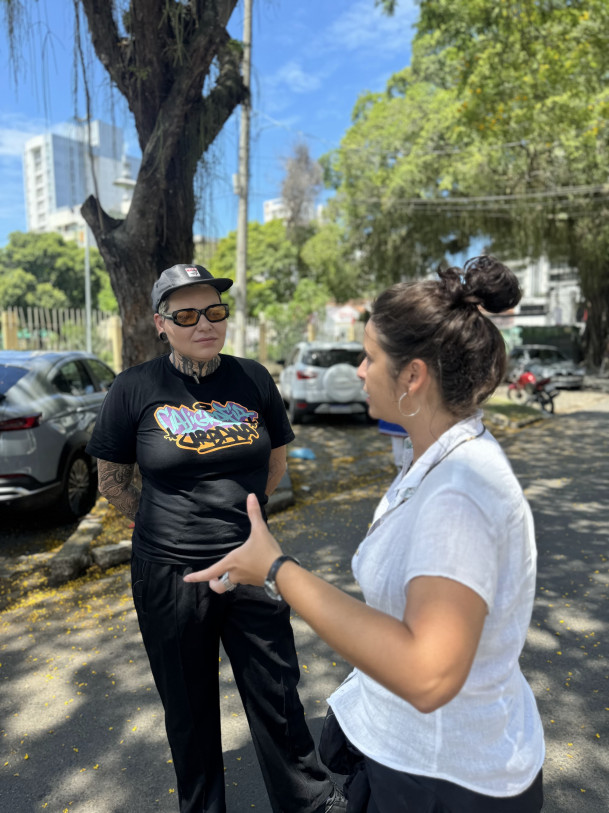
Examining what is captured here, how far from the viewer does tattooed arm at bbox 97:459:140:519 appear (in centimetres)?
253

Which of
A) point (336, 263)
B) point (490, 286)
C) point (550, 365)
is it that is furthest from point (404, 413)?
point (336, 263)

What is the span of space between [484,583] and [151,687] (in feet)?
9.54

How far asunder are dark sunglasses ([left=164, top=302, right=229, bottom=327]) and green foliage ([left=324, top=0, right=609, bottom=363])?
10.8 meters

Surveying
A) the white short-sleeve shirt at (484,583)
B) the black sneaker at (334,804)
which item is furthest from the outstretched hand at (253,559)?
the black sneaker at (334,804)

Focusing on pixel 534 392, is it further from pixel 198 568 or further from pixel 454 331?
pixel 454 331

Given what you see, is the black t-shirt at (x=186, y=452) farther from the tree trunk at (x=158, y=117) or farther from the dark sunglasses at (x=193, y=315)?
the tree trunk at (x=158, y=117)

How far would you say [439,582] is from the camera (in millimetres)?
1088

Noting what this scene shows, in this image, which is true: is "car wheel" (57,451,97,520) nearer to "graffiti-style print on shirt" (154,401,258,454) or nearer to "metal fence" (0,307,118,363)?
"graffiti-style print on shirt" (154,401,258,454)

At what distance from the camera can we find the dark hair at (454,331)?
4.25ft

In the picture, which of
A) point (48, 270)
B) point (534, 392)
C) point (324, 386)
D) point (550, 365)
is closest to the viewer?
point (324, 386)

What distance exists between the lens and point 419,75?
85.5 ft

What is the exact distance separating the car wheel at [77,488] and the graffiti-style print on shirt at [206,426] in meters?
Answer: 4.40

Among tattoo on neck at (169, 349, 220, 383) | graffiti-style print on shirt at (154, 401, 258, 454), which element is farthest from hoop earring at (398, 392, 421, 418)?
tattoo on neck at (169, 349, 220, 383)

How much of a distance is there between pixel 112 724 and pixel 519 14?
1215 centimetres
